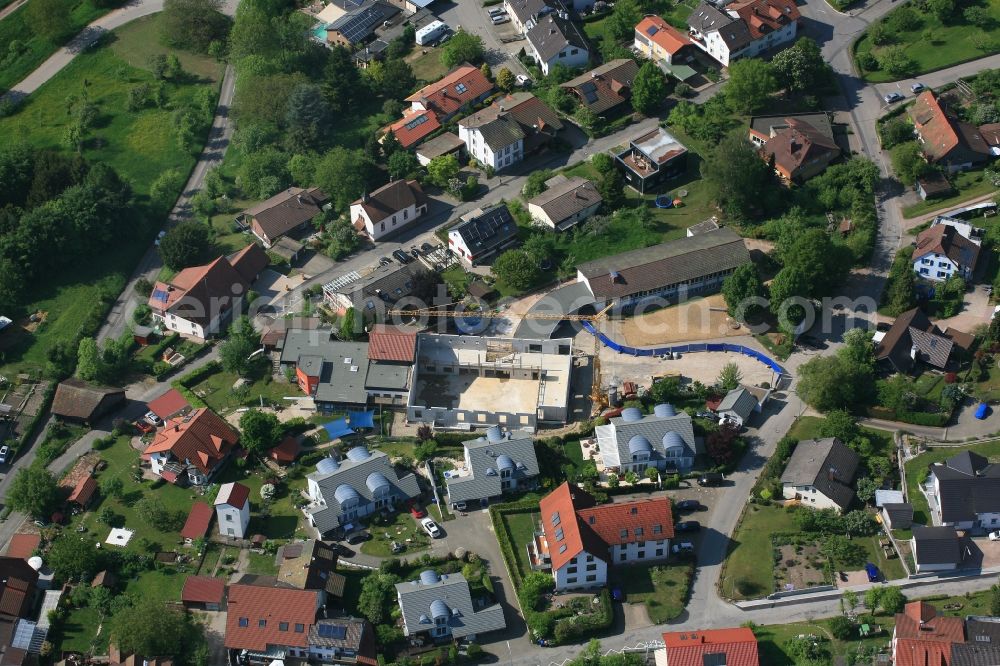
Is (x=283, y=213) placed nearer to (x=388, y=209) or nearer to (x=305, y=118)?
(x=388, y=209)

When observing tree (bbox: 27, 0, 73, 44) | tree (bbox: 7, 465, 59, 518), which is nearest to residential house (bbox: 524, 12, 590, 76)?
tree (bbox: 27, 0, 73, 44)

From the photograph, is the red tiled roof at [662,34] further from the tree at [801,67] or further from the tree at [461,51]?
the tree at [461,51]

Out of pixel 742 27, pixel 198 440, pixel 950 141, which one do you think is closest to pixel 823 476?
pixel 950 141

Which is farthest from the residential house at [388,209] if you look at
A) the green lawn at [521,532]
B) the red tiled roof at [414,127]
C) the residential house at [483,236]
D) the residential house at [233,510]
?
the green lawn at [521,532]

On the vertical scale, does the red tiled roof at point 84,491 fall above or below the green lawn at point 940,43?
above

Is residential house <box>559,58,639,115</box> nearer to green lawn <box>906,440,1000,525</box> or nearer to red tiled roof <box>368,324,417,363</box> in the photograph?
red tiled roof <box>368,324,417,363</box>
